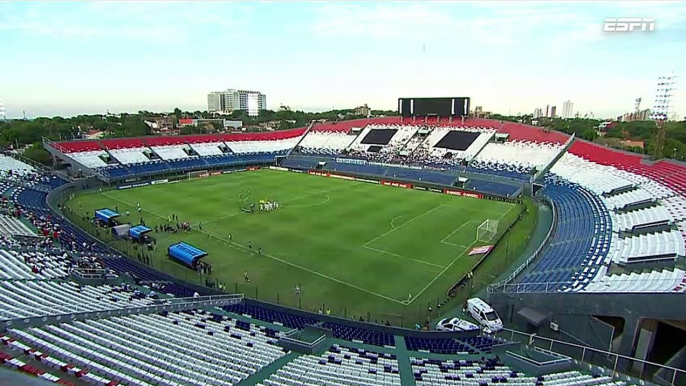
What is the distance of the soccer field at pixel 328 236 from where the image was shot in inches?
920

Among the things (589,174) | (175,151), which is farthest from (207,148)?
(589,174)

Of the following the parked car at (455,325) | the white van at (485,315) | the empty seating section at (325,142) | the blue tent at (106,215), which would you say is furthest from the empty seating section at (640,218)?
the empty seating section at (325,142)

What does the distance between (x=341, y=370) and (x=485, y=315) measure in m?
9.38

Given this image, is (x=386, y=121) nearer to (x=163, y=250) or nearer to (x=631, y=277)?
(x=163, y=250)

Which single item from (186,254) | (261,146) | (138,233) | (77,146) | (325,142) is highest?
(325,142)

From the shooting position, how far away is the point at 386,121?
75375 millimetres

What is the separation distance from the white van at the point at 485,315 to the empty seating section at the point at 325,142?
51.2m

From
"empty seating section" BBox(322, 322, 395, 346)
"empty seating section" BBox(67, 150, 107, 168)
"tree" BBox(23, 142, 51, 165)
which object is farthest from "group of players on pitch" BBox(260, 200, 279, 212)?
"tree" BBox(23, 142, 51, 165)

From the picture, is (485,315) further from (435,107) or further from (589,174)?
(435,107)

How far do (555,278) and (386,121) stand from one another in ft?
189

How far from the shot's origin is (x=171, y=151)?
64500 millimetres

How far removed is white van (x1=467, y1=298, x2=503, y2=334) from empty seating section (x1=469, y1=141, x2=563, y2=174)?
35479 millimetres

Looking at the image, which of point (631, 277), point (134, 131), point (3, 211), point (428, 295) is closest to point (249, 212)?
point (3, 211)

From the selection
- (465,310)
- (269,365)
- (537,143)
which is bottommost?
(465,310)
